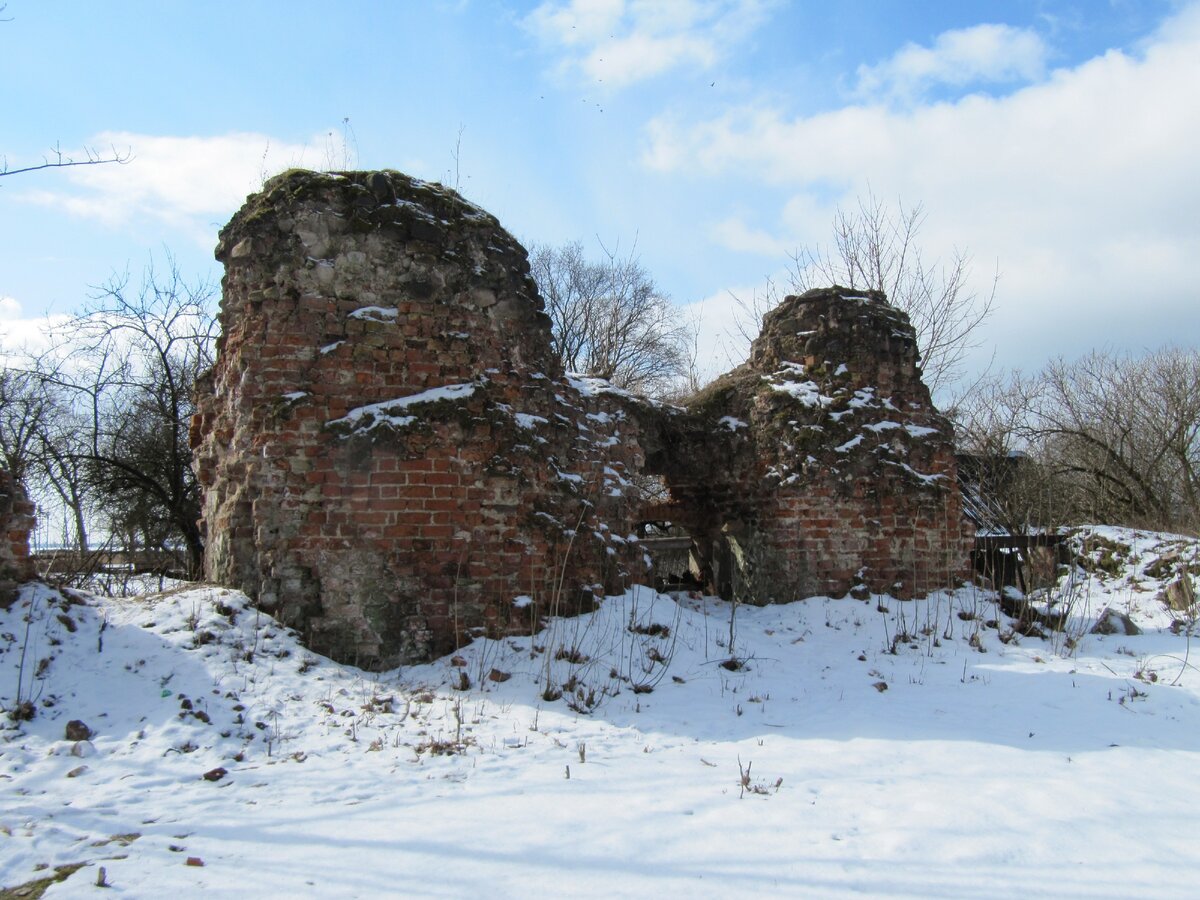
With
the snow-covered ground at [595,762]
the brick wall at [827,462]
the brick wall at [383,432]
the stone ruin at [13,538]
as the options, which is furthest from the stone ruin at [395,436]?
the brick wall at [827,462]

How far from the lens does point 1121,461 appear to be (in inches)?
522

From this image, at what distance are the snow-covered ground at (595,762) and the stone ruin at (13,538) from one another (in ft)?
0.45

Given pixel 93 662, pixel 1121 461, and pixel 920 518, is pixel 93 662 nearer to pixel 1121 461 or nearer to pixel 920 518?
pixel 920 518

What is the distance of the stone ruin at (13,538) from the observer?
4.71 m

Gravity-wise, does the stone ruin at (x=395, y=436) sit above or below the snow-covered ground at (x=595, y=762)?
above

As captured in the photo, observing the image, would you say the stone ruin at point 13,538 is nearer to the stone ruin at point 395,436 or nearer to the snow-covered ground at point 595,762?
the snow-covered ground at point 595,762

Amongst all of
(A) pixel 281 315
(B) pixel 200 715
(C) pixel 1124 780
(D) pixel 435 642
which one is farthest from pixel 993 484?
(B) pixel 200 715

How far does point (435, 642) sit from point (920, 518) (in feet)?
15.0

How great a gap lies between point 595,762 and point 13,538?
3863 mm

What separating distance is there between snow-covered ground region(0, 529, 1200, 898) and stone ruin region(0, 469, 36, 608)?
137 millimetres

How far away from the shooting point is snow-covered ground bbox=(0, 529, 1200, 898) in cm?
264

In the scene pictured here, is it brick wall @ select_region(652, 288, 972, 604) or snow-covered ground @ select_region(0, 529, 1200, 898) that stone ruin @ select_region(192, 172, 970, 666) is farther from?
brick wall @ select_region(652, 288, 972, 604)

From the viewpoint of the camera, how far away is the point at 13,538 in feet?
15.8

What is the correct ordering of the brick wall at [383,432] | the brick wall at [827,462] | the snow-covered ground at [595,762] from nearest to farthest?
the snow-covered ground at [595,762]
the brick wall at [383,432]
the brick wall at [827,462]
